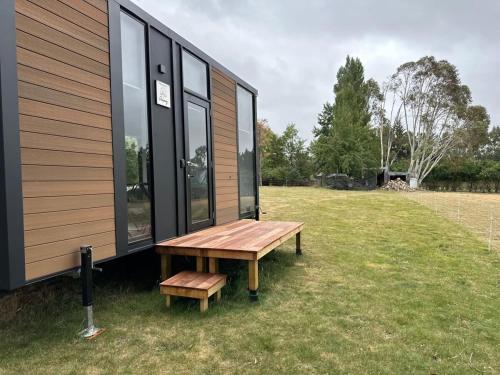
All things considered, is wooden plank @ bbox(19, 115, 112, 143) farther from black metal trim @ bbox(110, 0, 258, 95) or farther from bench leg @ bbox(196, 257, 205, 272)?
bench leg @ bbox(196, 257, 205, 272)

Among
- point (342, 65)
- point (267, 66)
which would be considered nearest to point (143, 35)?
point (267, 66)

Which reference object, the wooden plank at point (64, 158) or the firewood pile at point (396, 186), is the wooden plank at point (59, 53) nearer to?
the wooden plank at point (64, 158)

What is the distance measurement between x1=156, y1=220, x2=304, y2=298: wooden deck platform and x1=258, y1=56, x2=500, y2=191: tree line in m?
20.4

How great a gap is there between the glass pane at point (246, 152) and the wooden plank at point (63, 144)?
2723 millimetres

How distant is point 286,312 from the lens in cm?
268

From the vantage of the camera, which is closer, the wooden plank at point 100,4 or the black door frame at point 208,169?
the wooden plank at point 100,4

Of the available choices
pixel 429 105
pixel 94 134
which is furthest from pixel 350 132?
pixel 94 134

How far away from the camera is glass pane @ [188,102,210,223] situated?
3770 millimetres

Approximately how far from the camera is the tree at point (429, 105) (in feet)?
79.3

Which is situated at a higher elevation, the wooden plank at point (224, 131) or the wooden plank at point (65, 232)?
the wooden plank at point (224, 131)

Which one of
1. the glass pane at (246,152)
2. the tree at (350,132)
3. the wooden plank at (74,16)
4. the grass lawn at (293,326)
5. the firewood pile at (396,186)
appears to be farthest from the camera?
the tree at (350,132)

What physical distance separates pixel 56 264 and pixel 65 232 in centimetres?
20

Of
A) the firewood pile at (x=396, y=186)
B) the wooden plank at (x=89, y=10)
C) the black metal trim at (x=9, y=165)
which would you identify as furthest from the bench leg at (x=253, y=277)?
the firewood pile at (x=396, y=186)

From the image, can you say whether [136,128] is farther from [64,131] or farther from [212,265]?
[212,265]
